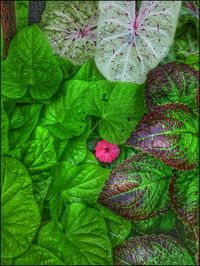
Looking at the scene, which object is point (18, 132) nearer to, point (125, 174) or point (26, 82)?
point (26, 82)

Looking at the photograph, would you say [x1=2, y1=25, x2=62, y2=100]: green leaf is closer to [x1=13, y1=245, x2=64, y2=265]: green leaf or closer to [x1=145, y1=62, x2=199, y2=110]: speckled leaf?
[x1=145, y1=62, x2=199, y2=110]: speckled leaf

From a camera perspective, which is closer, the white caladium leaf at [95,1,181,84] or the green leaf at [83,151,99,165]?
the white caladium leaf at [95,1,181,84]

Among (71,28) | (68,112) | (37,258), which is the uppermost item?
(71,28)

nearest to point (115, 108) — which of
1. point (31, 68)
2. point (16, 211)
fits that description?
point (31, 68)

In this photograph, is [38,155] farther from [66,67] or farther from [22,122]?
[66,67]

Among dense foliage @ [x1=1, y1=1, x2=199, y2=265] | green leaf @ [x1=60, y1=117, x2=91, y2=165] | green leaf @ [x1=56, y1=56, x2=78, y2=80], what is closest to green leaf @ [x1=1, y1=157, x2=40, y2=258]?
dense foliage @ [x1=1, y1=1, x2=199, y2=265]

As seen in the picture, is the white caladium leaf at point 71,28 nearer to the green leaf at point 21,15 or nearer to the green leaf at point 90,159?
the green leaf at point 21,15

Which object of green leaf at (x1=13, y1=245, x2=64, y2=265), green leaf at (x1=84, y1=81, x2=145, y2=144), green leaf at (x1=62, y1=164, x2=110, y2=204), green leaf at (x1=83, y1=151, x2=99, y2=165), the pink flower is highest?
green leaf at (x1=84, y1=81, x2=145, y2=144)

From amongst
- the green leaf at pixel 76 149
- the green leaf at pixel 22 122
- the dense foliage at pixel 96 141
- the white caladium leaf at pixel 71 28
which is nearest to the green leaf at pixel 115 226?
the dense foliage at pixel 96 141
